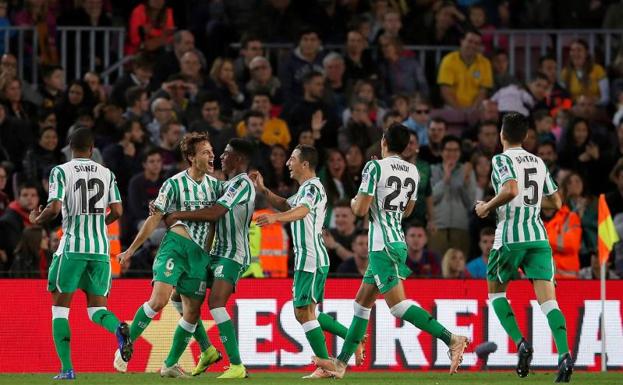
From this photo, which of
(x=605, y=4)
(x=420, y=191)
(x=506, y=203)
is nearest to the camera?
(x=506, y=203)

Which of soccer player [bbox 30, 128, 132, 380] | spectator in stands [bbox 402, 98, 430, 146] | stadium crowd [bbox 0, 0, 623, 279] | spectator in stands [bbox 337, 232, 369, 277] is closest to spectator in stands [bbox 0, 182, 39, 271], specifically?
stadium crowd [bbox 0, 0, 623, 279]

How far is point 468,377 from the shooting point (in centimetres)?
1370

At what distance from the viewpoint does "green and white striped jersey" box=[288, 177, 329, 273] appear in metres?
12.9

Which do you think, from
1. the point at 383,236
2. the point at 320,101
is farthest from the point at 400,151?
the point at 320,101

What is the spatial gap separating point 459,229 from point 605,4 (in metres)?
6.12

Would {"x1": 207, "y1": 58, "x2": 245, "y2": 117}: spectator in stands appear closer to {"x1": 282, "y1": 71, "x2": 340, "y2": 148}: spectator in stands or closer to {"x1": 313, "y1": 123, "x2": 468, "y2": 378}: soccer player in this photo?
{"x1": 282, "y1": 71, "x2": 340, "y2": 148}: spectator in stands

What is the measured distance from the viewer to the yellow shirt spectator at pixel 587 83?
20.9 metres

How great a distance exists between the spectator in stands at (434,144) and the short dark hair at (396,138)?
19.5 ft

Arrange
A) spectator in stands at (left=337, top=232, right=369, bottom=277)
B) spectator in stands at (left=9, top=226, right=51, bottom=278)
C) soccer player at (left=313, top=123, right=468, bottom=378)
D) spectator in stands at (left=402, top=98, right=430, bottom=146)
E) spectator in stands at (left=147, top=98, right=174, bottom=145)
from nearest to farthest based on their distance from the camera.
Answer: soccer player at (left=313, top=123, right=468, bottom=378) → spectator in stands at (left=9, top=226, right=51, bottom=278) → spectator in stands at (left=337, top=232, right=369, bottom=277) → spectator in stands at (left=147, top=98, right=174, bottom=145) → spectator in stands at (left=402, top=98, right=430, bottom=146)

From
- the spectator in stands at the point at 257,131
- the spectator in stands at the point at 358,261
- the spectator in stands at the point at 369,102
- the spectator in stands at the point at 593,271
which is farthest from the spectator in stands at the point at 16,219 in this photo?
the spectator in stands at the point at 593,271

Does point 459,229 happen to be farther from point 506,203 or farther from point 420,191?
point 506,203

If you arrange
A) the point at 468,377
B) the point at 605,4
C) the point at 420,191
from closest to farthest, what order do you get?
1. the point at 468,377
2. the point at 420,191
3. the point at 605,4

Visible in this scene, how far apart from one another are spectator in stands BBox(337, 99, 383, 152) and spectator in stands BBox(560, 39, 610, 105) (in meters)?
3.32

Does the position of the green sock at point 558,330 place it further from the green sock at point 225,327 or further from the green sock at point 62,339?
the green sock at point 62,339
